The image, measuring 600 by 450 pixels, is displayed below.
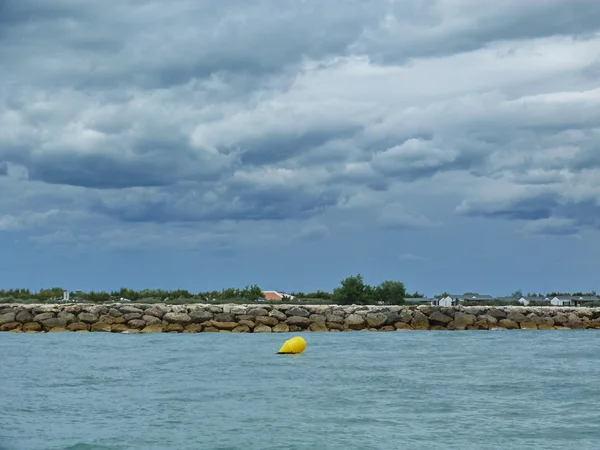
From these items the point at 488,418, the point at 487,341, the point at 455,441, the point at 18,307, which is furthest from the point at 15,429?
the point at 18,307

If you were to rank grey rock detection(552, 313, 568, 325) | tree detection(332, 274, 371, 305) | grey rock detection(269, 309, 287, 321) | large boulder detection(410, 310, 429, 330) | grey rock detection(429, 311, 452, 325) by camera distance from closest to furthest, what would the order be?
grey rock detection(269, 309, 287, 321), large boulder detection(410, 310, 429, 330), grey rock detection(429, 311, 452, 325), grey rock detection(552, 313, 568, 325), tree detection(332, 274, 371, 305)

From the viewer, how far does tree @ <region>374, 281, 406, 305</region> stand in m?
44.9

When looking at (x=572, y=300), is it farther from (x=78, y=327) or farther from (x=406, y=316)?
(x=78, y=327)

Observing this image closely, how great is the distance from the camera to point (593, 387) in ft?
57.7

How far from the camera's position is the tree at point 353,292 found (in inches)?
Result: 1746

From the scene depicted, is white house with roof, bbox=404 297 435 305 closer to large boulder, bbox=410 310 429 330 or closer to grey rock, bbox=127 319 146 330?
large boulder, bbox=410 310 429 330

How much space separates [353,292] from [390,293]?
2.31m

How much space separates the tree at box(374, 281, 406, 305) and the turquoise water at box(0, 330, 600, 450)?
18.0 metres

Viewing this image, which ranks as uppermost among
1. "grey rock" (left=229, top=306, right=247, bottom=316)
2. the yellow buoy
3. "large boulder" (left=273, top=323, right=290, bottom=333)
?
"grey rock" (left=229, top=306, right=247, bottom=316)

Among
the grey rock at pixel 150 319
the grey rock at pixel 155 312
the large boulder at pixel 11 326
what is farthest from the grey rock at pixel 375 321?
the large boulder at pixel 11 326

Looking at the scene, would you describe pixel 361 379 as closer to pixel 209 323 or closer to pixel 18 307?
pixel 209 323

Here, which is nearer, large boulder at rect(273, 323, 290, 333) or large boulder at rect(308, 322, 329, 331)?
large boulder at rect(273, 323, 290, 333)

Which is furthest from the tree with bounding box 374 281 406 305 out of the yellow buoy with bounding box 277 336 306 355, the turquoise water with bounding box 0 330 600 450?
the yellow buoy with bounding box 277 336 306 355

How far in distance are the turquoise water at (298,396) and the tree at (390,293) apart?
59.1 feet
